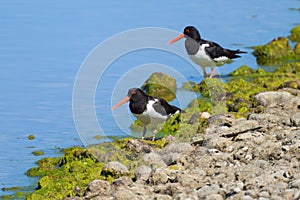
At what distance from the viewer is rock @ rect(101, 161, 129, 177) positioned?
7904mm

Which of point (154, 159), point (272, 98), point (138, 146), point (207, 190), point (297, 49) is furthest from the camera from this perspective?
point (297, 49)

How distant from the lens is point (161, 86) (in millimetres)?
12852

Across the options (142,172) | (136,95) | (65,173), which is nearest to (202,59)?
(136,95)

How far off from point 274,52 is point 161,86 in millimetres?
4155

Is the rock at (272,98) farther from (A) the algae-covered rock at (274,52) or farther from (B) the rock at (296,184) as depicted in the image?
(A) the algae-covered rock at (274,52)

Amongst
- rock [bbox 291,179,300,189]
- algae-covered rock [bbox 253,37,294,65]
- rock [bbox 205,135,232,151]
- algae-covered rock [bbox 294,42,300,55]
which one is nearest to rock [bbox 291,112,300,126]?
rock [bbox 205,135,232,151]

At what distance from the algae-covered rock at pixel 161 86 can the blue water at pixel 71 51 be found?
0.22m

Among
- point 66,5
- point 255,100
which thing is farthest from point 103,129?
point 66,5

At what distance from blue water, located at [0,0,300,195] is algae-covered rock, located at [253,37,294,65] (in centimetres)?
28

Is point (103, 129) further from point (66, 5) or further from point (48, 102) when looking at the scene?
point (66, 5)

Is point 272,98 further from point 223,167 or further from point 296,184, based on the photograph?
point 296,184

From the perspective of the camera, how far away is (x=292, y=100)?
34.5 feet

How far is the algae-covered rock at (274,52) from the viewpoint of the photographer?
15.9 m

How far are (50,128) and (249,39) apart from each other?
8.23 metres
